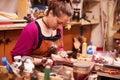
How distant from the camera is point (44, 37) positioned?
5.74ft

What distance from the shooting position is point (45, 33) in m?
1.76

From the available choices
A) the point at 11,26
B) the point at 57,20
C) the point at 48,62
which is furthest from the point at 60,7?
the point at 11,26

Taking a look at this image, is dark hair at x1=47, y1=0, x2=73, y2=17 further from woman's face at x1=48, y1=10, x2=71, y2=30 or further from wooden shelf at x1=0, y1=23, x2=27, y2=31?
Result: wooden shelf at x1=0, y1=23, x2=27, y2=31

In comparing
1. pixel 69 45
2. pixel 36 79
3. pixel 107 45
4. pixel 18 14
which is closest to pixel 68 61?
pixel 36 79

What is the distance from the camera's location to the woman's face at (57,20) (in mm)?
1626

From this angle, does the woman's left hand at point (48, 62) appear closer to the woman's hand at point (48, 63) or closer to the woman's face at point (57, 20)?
the woman's hand at point (48, 63)

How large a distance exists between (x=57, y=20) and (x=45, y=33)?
0.57ft

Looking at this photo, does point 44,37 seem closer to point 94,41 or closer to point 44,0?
point 44,0

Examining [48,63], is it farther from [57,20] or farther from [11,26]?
[11,26]

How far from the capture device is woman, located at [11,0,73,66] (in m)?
1.62

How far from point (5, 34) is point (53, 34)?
618 millimetres

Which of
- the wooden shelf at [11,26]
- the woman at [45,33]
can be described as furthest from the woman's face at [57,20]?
the wooden shelf at [11,26]

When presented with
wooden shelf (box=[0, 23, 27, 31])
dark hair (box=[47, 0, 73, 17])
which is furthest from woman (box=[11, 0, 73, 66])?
wooden shelf (box=[0, 23, 27, 31])

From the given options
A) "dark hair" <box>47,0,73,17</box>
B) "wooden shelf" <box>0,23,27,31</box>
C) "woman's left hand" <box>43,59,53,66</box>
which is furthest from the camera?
"wooden shelf" <box>0,23,27,31</box>
